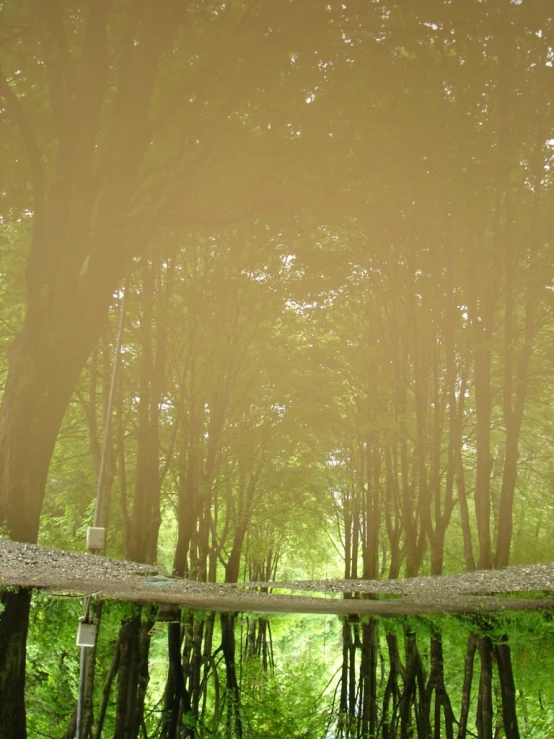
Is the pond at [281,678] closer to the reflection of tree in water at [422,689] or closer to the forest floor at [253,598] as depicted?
the reflection of tree in water at [422,689]

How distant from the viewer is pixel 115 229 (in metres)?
10.9

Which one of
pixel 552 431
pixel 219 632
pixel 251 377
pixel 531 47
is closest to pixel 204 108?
pixel 531 47

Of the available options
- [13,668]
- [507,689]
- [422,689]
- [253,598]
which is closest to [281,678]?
[422,689]

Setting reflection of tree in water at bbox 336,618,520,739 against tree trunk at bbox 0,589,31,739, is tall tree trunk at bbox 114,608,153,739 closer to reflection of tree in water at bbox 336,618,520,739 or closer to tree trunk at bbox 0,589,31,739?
tree trunk at bbox 0,589,31,739

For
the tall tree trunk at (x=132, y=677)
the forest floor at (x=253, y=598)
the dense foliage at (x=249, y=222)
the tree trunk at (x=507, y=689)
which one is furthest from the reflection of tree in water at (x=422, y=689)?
the forest floor at (x=253, y=598)

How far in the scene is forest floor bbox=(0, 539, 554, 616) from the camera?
792 cm

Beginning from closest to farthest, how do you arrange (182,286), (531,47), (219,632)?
1. (219,632)
2. (531,47)
3. (182,286)

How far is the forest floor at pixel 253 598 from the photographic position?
792cm

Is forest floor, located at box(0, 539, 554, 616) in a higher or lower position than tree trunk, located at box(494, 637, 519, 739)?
higher

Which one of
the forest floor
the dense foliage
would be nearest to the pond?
→ the dense foliage

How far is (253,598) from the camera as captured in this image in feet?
33.1

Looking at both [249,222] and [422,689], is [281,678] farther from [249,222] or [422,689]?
[249,222]

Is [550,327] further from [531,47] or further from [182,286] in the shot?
[182,286]

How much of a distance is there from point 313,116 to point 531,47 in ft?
19.4
